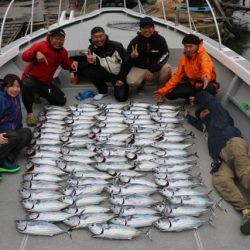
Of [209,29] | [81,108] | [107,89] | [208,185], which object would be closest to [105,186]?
[208,185]

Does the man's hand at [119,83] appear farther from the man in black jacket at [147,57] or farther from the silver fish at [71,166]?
the silver fish at [71,166]

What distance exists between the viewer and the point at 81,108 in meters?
5.22

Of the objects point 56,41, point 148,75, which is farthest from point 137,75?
point 56,41

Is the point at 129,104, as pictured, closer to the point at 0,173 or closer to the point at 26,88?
the point at 26,88

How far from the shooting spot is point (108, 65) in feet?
18.2

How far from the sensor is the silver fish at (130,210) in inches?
126

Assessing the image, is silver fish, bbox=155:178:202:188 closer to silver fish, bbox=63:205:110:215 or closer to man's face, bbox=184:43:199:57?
silver fish, bbox=63:205:110:215

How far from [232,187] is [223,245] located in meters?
0.63

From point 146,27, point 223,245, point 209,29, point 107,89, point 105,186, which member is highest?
point 146,27

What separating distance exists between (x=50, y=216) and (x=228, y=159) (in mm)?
1829

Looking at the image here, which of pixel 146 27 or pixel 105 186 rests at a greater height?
pixel 146 27

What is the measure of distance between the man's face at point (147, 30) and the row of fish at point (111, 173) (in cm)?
107

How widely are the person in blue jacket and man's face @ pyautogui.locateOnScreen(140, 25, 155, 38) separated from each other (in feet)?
7.27

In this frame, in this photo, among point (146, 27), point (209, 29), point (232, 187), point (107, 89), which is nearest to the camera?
point (232, 187)
